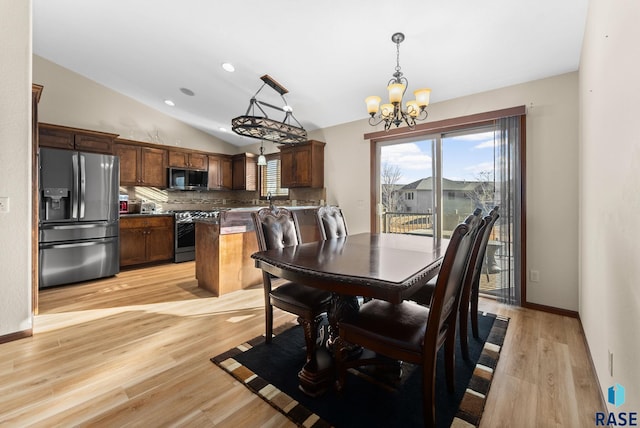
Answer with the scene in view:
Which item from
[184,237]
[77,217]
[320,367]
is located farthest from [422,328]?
[184,237]

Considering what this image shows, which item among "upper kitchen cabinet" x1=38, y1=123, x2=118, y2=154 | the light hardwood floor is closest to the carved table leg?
the light hardwood floor

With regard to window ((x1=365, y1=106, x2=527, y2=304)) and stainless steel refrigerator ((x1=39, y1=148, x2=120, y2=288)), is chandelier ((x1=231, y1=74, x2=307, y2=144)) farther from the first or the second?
stainless steel refrigerator ((x1=39, y1=148, x2=120, y2=288))

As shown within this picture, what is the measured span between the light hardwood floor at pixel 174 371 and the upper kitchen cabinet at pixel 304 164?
2560mm

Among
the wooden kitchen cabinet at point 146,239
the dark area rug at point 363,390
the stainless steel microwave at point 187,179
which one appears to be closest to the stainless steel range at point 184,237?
the wooden kitchen cabinet at point 146,239

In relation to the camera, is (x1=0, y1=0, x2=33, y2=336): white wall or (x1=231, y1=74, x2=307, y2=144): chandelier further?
(x1=231, y1=74, x2=307, y2=144): chandelier

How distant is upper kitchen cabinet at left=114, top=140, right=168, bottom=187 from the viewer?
16.3 feet

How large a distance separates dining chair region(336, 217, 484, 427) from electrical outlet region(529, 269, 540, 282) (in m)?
1.98

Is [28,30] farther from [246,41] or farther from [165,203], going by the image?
[165,203]

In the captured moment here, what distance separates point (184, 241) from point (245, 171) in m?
2.04

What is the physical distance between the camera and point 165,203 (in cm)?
578

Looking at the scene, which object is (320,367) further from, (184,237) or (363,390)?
(184,237)

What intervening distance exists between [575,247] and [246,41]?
4059mm

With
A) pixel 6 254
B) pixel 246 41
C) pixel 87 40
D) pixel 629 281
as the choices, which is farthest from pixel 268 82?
pixel 629 281

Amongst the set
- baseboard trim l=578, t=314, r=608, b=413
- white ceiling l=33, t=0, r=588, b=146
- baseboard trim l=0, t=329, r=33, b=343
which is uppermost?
white ceiling l=33, t=0, r=588, b=146
